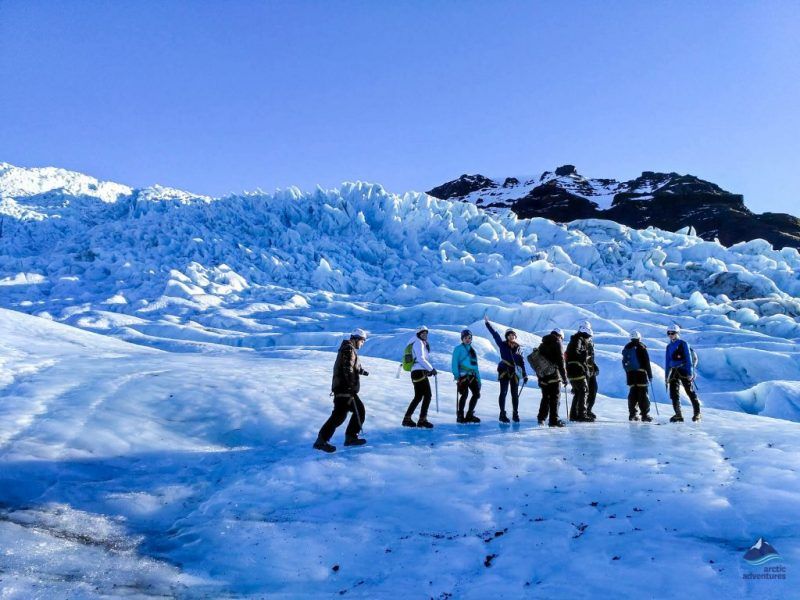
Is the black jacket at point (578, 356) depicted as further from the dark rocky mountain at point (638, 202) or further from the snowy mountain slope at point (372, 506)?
the dark rocky mountain at point (638, 202)

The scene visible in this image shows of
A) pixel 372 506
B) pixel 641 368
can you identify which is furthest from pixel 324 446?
pixel 641 368

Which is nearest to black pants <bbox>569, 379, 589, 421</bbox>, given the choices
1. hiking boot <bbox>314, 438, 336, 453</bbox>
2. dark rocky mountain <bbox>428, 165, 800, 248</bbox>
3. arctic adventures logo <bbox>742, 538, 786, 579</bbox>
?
hiking boot <bbox>314, 438, 336, 453</bbox>

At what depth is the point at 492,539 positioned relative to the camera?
166 inches

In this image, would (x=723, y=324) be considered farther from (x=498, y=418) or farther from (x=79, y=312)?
(x=79, y=312)

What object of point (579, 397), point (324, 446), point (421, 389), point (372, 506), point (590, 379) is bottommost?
point (372, 506)

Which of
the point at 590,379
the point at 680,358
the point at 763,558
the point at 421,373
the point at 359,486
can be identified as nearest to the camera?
the point at 763,558

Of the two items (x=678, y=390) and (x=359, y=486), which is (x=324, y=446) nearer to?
(x=359, y=486)

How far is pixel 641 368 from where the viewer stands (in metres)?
8.84

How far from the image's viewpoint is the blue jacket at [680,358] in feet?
28.6

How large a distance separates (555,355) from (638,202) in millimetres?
87058

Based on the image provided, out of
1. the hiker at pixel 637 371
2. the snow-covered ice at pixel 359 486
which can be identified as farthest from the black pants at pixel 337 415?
the hiker at pixel 637 371

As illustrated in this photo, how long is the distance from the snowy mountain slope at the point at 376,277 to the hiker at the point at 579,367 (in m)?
9.45

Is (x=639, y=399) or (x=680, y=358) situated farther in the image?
(x=639, y=399)

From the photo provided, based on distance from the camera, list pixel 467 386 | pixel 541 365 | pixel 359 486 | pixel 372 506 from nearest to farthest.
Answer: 1. pixel 372 506
2. pixel 359 486
3. pixel 541 365
4. pixel 467 386
